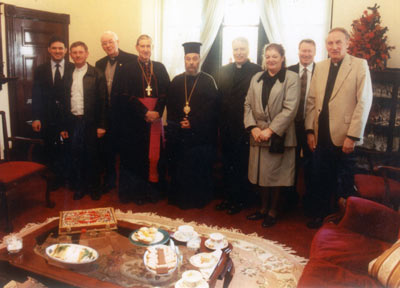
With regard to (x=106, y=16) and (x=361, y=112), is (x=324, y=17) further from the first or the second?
(x=106, y=16)

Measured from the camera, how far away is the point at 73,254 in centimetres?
203

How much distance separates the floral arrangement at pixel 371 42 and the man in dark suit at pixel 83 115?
2.56 m

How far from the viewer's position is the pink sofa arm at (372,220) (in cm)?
219

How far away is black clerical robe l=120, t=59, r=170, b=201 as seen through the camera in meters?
3.69

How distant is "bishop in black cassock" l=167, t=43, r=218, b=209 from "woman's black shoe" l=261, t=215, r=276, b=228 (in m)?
0.67

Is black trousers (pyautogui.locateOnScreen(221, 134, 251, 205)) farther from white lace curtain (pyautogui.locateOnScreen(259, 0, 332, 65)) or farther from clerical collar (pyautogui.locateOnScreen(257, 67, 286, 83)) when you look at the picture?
white lace curtain (pyautogui.locateOnScreen(259, 0, 332, 65))

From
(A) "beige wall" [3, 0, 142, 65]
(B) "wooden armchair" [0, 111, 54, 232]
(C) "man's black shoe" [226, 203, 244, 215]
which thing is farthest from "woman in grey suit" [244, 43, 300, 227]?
(A) "beige wall" [3, 0, 142, 65]

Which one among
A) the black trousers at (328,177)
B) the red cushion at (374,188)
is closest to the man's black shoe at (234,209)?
the black trousers at (328,177)

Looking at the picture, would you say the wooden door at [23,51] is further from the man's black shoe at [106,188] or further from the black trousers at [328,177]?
the black trousers at [328,177]

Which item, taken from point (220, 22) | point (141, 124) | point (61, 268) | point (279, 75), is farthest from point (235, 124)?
point (61, 268)

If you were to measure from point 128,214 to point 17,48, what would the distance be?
2448 millimetres

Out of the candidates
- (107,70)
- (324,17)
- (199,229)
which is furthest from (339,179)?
(107,70)

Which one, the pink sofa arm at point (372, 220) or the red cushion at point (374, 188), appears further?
the red cushion at point (374, 188)

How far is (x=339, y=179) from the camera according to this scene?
324cm
